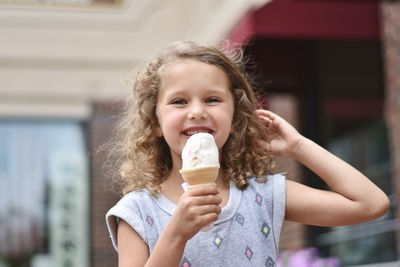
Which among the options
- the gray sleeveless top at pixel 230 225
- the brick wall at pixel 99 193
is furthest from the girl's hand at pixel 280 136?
the brick wall at pixel 99 193

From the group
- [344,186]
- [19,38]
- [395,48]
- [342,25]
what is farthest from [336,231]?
[344,186]

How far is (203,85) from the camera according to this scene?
2.16m

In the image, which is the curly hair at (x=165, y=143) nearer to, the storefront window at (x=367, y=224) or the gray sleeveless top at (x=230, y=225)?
the gray sleeveless top at (x=230, y=225)

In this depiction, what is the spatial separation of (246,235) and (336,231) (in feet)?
18.2

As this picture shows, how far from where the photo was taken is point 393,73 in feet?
17.7

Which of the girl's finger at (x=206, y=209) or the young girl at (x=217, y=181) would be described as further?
the young girl at (x=217, y=181)

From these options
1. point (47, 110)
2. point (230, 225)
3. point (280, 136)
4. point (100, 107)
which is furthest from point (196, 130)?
point (47, 110)

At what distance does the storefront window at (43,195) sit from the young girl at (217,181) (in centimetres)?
672

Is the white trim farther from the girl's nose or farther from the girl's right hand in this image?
the girl's right hand

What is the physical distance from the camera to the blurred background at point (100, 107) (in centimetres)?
735

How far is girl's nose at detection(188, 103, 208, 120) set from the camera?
209cm

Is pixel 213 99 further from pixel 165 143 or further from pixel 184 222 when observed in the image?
pixel 184 222

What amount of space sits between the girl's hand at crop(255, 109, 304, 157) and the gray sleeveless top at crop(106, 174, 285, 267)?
160 millimetres

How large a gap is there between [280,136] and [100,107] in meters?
6.75
